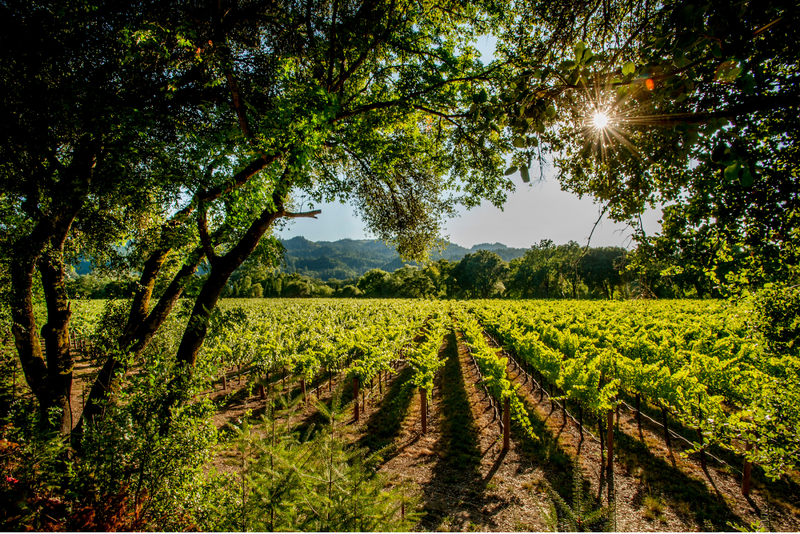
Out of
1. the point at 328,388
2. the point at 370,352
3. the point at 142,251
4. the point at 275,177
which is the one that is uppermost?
the point at 275,177

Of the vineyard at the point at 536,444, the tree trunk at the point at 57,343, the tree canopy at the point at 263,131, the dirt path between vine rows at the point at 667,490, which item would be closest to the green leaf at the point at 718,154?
the tree canopy at the point at 263,131

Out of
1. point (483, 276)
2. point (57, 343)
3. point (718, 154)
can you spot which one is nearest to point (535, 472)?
point (718, 154)

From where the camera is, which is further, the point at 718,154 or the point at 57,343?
the point at 57,343

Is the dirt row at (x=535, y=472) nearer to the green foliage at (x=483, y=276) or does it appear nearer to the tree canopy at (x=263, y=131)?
the tree canopy at (x=263, y=131)

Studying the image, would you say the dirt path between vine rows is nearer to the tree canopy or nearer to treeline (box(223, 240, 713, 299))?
the tree canopy

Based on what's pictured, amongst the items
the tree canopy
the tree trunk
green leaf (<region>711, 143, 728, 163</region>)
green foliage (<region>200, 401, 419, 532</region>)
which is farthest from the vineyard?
green leaf (<region>711, 143, 728, 163</region>)

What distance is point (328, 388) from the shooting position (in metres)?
11.8

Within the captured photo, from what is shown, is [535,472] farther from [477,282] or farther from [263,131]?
[477,282]

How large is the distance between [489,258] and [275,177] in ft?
272

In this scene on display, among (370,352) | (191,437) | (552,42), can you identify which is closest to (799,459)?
(552,42)

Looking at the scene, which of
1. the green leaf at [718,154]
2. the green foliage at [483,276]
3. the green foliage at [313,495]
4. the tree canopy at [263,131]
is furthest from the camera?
the green foliage at [483,276]

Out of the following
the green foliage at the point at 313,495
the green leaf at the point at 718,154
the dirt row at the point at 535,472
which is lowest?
the dirt row at the point at 535,472

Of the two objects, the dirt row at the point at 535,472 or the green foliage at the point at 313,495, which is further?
the dirt row at the point at 535,472

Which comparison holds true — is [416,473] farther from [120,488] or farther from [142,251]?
[142,251]
